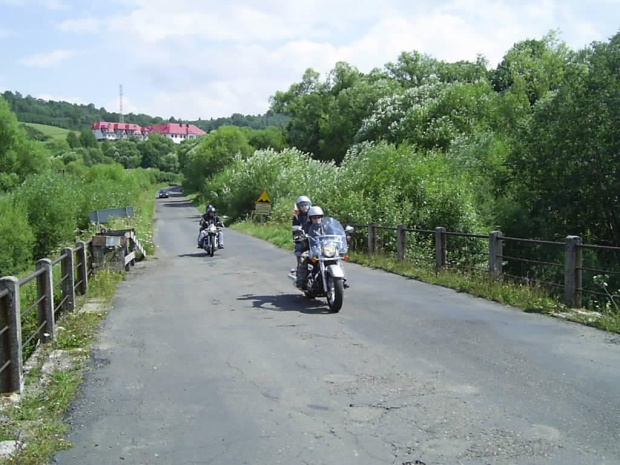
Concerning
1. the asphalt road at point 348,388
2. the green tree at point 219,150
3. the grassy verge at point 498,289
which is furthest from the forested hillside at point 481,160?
the green tree at point 219,150

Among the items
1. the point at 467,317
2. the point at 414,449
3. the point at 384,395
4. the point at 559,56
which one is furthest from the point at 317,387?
the point at 559,56

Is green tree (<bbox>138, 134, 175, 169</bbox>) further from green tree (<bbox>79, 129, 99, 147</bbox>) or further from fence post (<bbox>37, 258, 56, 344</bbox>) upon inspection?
fence post (<bbox>37, 258, 56, 344</bbox>)

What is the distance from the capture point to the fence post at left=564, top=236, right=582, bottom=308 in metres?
10.6

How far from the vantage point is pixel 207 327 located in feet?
31.5

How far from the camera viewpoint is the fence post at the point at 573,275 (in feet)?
34.9

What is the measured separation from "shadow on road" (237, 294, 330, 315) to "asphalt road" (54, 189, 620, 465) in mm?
103

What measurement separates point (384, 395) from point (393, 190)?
19.1 metres

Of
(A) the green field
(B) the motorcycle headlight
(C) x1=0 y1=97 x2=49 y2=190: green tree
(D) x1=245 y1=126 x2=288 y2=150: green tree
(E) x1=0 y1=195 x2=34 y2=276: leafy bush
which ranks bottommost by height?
(E) x1=0 y1=195 x2=34 y2=276: leafy bush

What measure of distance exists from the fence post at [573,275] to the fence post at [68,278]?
27.7 feet

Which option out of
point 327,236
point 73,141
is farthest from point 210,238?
point 73,141

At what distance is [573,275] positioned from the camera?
1066cm

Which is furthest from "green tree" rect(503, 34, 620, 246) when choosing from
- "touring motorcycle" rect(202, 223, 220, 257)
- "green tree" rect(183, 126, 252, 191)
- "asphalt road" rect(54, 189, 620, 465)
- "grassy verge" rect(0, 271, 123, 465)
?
"green tree" rect(183, 126, 252, 191)

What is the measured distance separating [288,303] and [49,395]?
234 inches

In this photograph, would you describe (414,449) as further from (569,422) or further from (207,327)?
(207,327)
